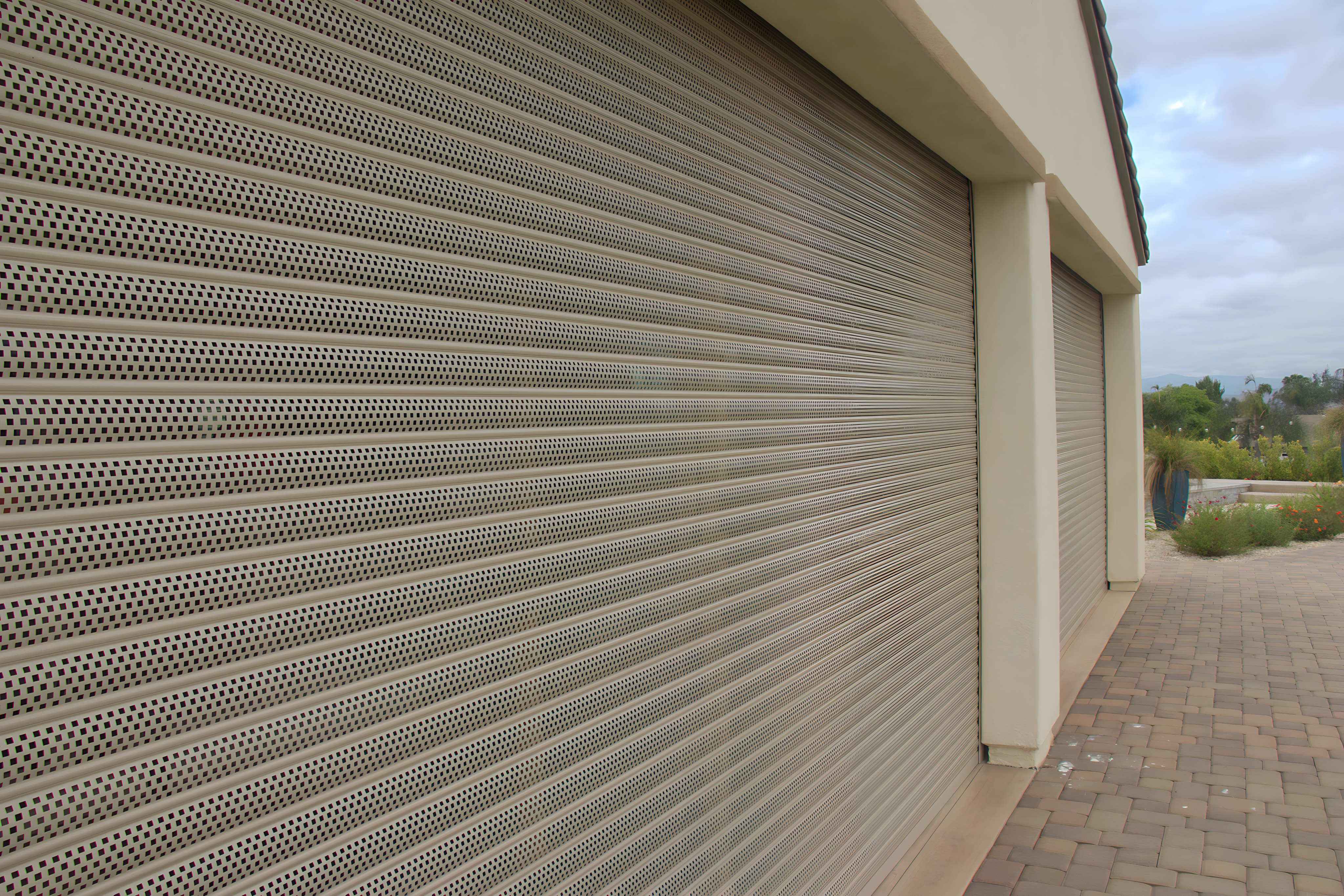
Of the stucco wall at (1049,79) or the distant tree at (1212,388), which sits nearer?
the stucco wall at (1049,79)

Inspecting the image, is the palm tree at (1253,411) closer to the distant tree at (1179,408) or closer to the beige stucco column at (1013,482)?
the distant tree at (1179,408)

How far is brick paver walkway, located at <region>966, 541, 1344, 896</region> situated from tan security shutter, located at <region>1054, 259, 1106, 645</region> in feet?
2.12

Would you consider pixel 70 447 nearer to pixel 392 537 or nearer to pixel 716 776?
pixel 392 537

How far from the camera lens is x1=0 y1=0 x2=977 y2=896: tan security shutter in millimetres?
1038

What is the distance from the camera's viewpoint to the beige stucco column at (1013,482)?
14.3ft

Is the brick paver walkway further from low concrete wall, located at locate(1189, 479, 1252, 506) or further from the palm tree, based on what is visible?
the palm tree

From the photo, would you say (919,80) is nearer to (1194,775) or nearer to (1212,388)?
(1194,775)

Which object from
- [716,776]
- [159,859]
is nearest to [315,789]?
[159,859]

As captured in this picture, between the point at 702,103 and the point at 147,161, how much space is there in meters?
1.58

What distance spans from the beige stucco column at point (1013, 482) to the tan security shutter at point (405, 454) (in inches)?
83.0

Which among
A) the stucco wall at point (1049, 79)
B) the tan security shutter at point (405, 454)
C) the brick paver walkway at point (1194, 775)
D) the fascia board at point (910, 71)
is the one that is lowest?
the brick paver walkway at point (1194, 775)

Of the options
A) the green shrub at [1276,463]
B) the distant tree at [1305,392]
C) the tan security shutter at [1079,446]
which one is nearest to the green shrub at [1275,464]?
the green shrub at [1276,463]

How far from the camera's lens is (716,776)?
87.4 inches

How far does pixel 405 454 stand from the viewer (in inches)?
55.1
